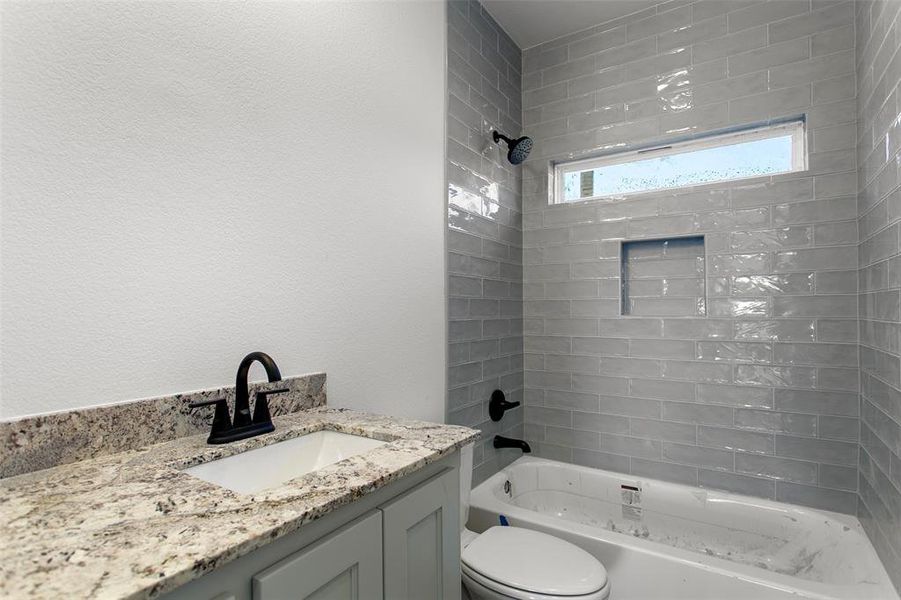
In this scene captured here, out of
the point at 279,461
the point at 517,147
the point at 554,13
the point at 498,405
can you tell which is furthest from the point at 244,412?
the point at 554,13

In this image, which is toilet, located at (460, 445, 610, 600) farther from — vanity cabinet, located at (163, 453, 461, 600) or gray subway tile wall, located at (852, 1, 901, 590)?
gray subway tile wall, located at (852, 1, 901, 590)

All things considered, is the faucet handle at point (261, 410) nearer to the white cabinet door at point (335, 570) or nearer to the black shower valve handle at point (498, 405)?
the white cabinet door at point (335, 570)

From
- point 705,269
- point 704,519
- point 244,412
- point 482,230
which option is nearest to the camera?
point 244,412

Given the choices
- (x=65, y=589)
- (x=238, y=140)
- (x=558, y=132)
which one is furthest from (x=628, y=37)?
(x=65, y=589)

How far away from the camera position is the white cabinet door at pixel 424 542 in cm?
94

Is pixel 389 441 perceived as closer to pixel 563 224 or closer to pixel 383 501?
pixel 383 501

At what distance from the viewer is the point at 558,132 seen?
2.71 meters

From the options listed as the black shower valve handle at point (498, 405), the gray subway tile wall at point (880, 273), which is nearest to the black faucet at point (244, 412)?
the black shower valve handle at point (498, 405)

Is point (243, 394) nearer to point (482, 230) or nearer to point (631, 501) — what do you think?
point (482, 230)

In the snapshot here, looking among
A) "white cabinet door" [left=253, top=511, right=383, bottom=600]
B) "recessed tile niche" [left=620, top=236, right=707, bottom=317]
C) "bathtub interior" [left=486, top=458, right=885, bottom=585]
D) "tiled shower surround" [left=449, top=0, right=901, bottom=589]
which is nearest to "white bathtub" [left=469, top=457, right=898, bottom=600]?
"bathtub interior" [left=486, top=458, right=885, bottom=585]

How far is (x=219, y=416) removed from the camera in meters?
1.10

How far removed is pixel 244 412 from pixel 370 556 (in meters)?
0.52

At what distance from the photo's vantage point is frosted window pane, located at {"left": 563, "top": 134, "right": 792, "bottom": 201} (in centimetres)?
221

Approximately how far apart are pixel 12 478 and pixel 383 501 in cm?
69
